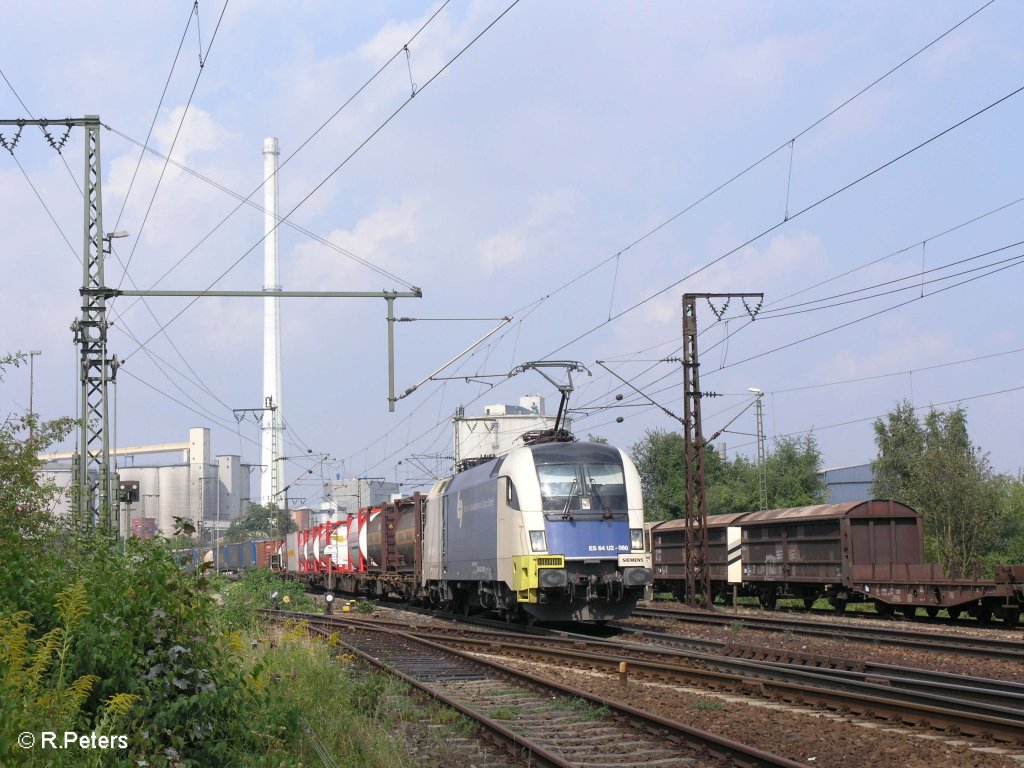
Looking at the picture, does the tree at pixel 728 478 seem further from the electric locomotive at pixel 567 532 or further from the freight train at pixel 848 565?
the electric locomotive at pixel 567 532

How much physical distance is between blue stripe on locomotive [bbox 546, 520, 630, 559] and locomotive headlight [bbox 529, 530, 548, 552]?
0.30 ft

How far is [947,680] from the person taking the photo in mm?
12625

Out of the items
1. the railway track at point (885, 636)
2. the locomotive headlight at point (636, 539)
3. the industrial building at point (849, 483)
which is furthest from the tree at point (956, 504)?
the industrial building at point (849, 483)

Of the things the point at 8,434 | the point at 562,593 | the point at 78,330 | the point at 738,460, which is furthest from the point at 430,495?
the point at 738,460

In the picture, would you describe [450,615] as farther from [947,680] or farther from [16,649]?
[16,649]

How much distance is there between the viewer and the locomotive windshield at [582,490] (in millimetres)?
19734

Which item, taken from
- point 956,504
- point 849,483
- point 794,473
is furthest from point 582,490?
point 849,483

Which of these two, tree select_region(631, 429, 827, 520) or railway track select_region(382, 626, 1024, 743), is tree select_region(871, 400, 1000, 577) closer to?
tree select_region(631, 429, 827, 520)

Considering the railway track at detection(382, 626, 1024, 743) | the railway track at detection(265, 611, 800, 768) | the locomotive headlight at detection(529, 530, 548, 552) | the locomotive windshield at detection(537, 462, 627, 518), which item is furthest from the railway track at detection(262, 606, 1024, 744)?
the locomotive windshield at detection(537, 462, 627, 518)

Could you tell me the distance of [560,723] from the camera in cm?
1050

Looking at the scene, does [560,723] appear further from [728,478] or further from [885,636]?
[728,478]

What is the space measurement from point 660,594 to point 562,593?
74.5 feet

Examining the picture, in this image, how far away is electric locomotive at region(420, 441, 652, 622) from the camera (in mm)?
19422

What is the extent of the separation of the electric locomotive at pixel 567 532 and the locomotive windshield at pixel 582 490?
2 cm
